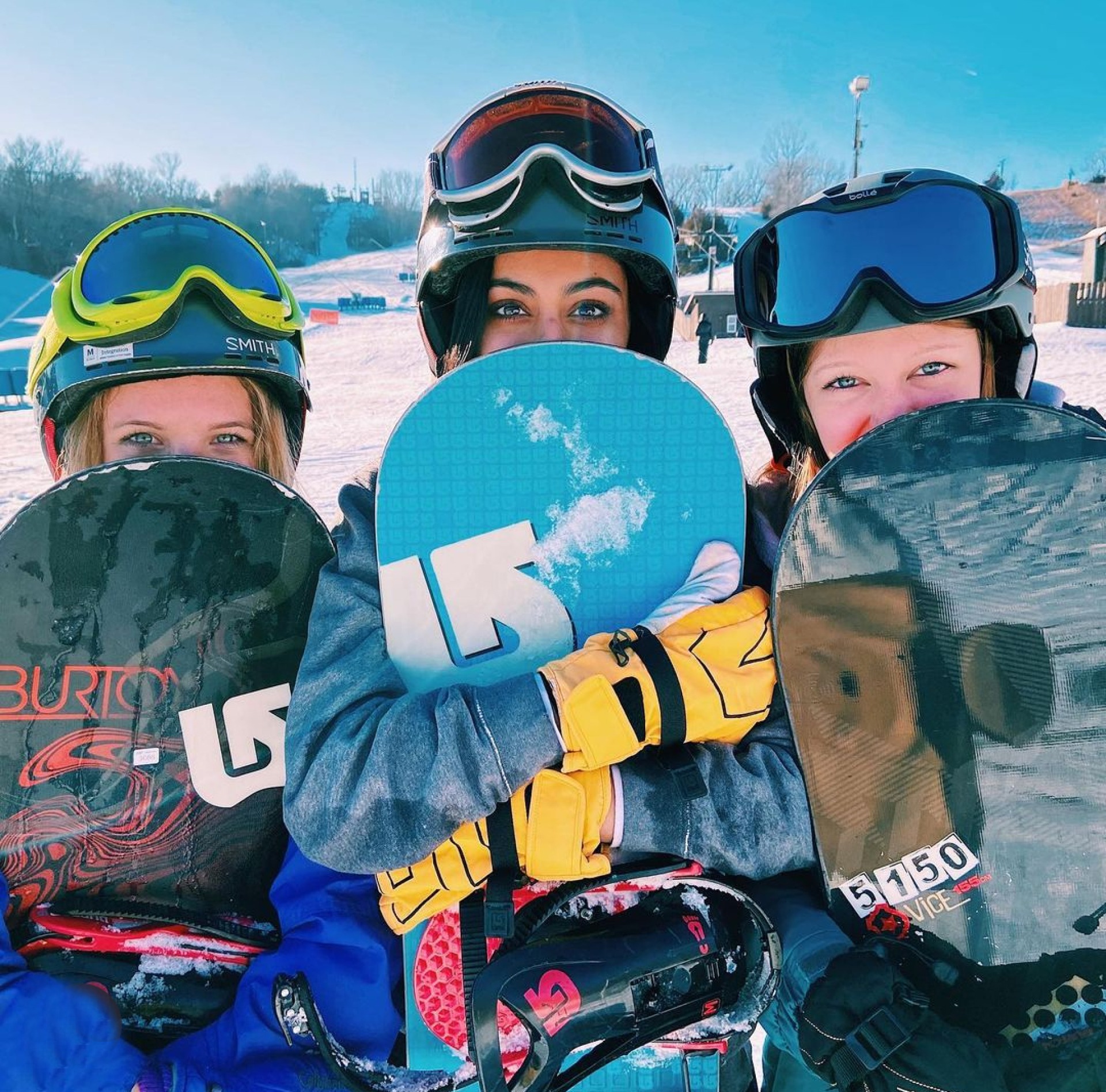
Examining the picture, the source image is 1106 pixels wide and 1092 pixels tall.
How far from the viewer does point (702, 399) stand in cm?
157

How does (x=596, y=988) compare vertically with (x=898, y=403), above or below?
→ below

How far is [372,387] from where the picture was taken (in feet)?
46.2

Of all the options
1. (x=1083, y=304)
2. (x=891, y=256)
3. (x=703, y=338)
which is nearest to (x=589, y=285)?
(x=891, y=256)

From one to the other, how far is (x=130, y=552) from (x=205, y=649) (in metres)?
0.26

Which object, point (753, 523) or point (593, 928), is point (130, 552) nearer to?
point (593, 928)

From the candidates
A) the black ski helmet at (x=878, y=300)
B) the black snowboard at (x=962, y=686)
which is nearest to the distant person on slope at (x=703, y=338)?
the black ski helmet at (x=878, y=300)

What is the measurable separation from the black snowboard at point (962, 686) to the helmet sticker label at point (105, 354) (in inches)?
58.9

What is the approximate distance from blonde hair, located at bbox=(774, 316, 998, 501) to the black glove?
2.89ft

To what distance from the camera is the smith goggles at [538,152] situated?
5.65 ft

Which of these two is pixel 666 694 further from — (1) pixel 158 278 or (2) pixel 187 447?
(1) pixel 158 278

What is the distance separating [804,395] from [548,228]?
0.65m

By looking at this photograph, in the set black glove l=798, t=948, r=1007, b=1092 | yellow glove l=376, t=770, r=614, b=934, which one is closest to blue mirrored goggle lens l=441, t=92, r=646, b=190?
yellow glove l=376, t=770, r=614, b=934

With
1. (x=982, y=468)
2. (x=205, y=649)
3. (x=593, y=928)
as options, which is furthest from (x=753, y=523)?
(x=205, y=649)

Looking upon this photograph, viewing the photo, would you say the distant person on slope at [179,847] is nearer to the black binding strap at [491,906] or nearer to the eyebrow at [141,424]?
the eyebrow at [141,424]
